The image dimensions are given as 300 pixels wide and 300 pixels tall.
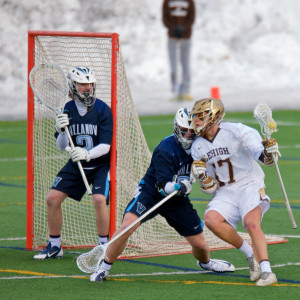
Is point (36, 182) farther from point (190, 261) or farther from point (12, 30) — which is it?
point (12, 30)

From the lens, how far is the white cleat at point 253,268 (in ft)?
22.1

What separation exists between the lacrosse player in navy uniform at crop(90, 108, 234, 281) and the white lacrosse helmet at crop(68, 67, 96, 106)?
1.01m

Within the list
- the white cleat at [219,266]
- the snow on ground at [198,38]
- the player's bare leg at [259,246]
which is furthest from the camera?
the snow on ground at [198,38]

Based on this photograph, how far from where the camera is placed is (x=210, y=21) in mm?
26172

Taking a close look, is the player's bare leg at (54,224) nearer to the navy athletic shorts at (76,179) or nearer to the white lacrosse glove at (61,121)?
the navy athletic shorts at (76,179)

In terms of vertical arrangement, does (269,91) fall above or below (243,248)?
above

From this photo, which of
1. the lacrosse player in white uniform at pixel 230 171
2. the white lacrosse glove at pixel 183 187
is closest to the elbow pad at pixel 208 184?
the lacrosse player in white uniform at pixel 230 171

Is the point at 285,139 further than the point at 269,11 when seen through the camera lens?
No

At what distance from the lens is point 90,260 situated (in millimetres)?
7016

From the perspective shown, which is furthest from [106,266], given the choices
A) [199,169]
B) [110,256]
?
[199,169]

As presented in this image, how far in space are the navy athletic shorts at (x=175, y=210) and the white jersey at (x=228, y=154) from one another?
33 cm

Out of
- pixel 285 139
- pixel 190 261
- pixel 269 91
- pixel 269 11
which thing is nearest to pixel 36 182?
pixel 190 261

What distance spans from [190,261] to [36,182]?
5.74ft

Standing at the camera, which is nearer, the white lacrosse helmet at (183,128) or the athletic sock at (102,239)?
the white lacrosse helmet at (183,128)
